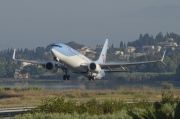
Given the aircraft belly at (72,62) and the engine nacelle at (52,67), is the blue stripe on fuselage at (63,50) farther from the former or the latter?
the engine nacelle at (52,67)

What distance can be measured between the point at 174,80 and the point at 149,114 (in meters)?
124

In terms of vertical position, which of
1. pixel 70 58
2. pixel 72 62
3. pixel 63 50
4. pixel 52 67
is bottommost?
pixel 52 67

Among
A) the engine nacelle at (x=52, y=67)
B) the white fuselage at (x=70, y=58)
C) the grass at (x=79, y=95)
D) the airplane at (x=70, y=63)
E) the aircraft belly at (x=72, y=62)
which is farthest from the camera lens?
the grass at (x=79, y=95)

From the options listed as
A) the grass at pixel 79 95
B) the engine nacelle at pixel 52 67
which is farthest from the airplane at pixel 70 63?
the grass at pixel 79 95

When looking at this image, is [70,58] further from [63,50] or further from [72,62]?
[63,50]

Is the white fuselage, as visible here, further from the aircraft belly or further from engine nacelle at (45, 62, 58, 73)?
engine nacelle at (45, 62, 58, 73)

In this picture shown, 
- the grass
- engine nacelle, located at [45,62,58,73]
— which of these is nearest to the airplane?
engine nacelle, located at [45,62,58,73]

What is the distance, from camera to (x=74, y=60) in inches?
→ 2655

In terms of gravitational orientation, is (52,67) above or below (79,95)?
above

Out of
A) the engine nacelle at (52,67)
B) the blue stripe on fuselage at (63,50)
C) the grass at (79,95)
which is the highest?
the blue stripe on fuselage at (63,50)

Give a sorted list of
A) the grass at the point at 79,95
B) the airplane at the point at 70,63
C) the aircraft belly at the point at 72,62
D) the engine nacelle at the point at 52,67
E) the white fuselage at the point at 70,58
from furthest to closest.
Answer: the grass at the point at 79,95 < the engine nacelle at the point at 52,67 < the aircraft belly at the point at 72,62 < the airplane at the point at 70,63 < the white fuselage at the point at 70,58

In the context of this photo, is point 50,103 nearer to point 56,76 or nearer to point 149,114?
point 149,114

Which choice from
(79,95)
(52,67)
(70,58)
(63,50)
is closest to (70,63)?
(70,58)

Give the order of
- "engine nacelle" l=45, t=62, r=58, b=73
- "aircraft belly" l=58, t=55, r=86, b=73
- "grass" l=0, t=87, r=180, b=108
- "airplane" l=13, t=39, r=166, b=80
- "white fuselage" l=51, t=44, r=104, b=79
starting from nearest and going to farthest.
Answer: "white fuselage" l=51, t=44, r=104, b=79 < "airplane" l=13, t=39, r=166, b=80 < "aircraft belly" l=58, t=55, r=86, b=73 < "engine nacelle" l=45, t=62, r=58, b=73 < "grass" l=0, t=87, r=180, b=108
